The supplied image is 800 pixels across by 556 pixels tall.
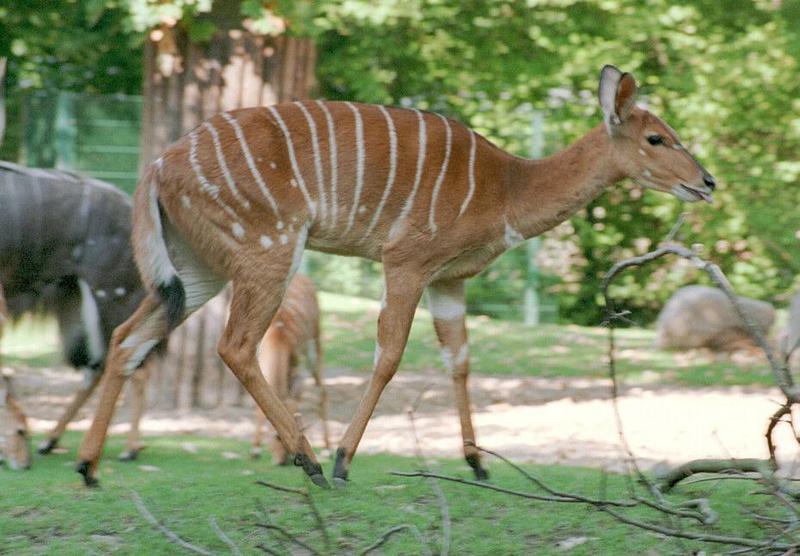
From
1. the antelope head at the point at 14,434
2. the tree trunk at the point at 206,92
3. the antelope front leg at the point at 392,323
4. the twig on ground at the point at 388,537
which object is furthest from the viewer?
the tree trunk at the point at 206,92

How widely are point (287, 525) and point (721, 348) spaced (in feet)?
28.6

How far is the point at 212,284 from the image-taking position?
549cm

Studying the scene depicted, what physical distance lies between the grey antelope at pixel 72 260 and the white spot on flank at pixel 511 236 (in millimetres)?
2386

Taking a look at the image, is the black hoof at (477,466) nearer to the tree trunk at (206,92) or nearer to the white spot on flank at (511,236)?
the white spot on flank at (511,236)

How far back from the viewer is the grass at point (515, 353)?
11094 mm

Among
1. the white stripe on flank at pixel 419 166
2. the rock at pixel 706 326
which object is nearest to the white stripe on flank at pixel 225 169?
the white stripe on flank at pixel 419 166

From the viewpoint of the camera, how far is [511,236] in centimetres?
552

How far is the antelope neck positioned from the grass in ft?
17.6

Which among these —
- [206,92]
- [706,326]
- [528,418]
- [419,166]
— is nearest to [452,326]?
[419,166]

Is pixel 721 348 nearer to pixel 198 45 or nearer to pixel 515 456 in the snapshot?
pixel 515 456

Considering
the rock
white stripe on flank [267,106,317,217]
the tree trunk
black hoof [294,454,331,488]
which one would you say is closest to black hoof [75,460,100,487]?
black hoof [294,454,331,488]

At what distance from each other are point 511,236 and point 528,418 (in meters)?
3.89

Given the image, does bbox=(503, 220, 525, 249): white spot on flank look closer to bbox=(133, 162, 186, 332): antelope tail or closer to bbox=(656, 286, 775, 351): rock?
bbox=(133, 162, 186, 332): antelope tail

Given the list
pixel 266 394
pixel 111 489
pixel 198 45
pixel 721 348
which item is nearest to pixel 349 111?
pixel 266 394
